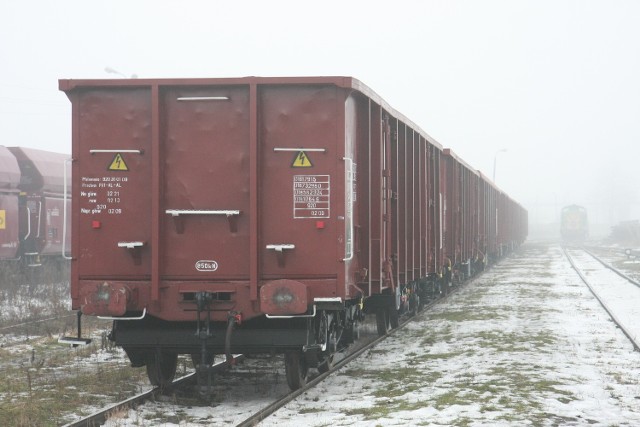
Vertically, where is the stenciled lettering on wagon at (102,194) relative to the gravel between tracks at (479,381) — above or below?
above

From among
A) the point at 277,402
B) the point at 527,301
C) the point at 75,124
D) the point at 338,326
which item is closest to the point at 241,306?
the point at 277,402

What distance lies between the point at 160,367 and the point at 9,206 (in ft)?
46.3

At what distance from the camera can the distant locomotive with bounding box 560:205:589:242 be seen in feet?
292

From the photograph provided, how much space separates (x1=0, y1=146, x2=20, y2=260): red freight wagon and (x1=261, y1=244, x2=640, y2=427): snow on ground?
1089 centimetres

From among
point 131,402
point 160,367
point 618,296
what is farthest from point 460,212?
point 131,402

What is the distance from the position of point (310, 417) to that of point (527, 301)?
13379 millimetres

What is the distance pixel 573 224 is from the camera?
8925 centimetres

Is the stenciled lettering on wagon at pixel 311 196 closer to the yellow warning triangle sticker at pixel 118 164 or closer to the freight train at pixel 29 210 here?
the yellow warning triangle sticker at pixel 118 164

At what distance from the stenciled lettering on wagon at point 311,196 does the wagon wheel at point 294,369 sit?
4.97 ft

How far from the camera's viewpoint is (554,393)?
9.06m

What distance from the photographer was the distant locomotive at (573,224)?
89125 millimetres

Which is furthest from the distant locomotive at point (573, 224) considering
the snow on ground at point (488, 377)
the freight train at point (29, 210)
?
the snow on ground at point (488, 377)

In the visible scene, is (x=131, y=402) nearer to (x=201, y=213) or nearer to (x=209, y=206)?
(x=201, y=213)

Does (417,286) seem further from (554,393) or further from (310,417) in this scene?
(310,417)
